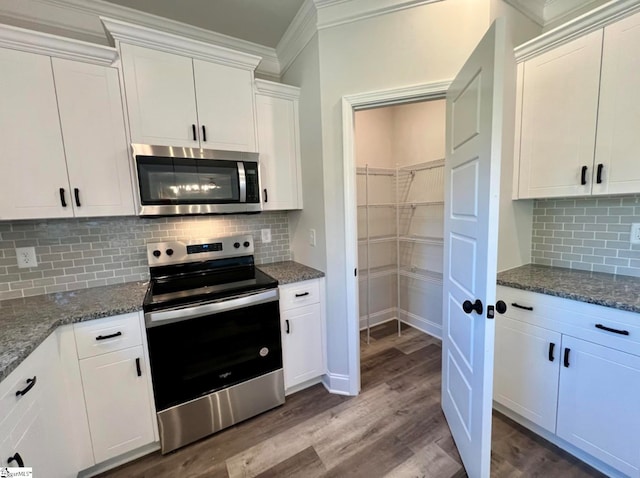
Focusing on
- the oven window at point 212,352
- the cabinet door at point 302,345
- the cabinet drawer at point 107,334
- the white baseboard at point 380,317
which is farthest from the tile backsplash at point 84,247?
the white baseboard at point 380,317

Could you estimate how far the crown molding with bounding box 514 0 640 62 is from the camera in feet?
4.53

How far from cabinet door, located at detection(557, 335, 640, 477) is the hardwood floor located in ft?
0.62

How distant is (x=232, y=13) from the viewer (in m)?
2.00

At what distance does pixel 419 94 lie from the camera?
1743mm

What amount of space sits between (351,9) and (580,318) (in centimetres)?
228

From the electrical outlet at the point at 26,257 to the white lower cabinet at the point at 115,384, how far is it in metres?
0.74

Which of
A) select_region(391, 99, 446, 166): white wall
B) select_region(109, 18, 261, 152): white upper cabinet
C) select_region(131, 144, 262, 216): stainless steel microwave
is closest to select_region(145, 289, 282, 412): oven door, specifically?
select_region(131, 144, 262, 216): stainless steel microwave

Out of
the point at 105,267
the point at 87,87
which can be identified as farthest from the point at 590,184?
the point at 105,267

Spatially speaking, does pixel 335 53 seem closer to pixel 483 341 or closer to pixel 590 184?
pixel 590 184

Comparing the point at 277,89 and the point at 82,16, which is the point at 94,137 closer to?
the point at 82,16

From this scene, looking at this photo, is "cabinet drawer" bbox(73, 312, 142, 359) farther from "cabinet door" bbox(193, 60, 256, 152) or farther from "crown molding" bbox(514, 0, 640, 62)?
"crown molding" bbox(514, 0, 640, 62)

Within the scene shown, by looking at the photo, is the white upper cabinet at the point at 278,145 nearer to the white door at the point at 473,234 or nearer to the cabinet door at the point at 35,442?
the white door at the point at 473,234

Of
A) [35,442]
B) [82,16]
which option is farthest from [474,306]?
[82,16]

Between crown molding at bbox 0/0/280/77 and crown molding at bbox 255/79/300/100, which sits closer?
crown molding at bbox 0/0/280/77
